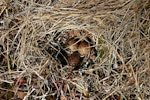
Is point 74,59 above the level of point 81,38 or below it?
below

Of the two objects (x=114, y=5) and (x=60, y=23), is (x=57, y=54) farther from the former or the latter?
(x=114, y=5)

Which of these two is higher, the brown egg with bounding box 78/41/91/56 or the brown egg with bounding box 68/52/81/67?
the brown egg with bounding box 78/41/91/56

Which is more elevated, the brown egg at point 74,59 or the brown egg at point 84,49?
the brown egg at point 84,49
